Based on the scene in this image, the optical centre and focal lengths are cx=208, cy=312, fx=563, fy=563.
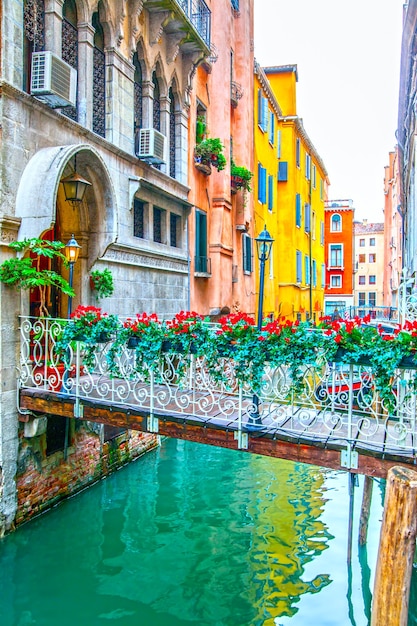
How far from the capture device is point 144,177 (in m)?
12.5

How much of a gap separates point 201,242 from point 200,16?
19.7 feet

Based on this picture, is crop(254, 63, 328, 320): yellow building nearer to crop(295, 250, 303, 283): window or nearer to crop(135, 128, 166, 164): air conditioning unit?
crop(295, 250, 303, 283): window

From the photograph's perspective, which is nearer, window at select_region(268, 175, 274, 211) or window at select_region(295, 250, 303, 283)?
window at select_region(268, 175, 274, 211)

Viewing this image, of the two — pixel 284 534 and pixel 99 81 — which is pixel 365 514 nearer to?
pixel 284 534

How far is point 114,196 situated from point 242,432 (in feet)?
18.5

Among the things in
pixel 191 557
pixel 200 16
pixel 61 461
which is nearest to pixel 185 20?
pixel 200 16

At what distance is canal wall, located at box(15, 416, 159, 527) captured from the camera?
8625mm

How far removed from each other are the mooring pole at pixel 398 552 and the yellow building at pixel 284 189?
18.8 meters

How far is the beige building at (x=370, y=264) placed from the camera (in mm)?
68500

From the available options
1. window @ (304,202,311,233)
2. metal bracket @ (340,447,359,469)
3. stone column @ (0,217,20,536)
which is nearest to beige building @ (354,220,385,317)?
window @ (304,202,311,233)

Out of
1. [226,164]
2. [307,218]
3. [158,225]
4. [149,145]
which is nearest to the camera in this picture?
[149,145]

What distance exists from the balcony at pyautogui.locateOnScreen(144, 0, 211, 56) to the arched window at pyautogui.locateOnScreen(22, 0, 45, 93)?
12.8 ft

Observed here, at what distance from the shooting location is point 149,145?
12.0m

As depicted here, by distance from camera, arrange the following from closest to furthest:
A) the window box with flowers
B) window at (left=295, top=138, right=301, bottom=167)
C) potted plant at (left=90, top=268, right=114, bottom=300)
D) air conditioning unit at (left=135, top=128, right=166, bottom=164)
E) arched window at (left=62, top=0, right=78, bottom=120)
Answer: the window box with flowers, arched window at (left=62, top=0, right=78, bottom=120), potted plant at (left=90, top=268, right=114, bottom=300), air conditioning unit at (left=135, top=128, right=166, bottom=164), window at (left=295, top=138, right=301, bottom=167)
